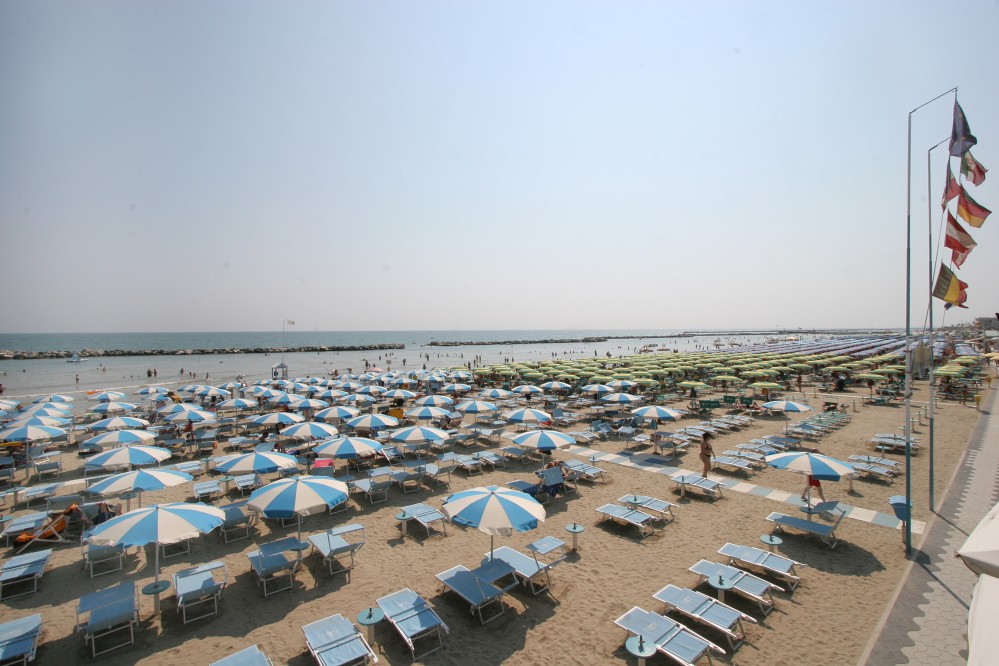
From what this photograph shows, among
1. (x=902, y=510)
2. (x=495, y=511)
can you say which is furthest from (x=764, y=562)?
(x=495, y=511)

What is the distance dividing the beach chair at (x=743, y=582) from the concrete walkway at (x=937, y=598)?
4.10 feet

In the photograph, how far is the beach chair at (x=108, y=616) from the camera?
5938mm

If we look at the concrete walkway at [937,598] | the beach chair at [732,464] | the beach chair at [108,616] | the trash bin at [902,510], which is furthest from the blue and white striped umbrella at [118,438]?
the trash bin at [902,510]

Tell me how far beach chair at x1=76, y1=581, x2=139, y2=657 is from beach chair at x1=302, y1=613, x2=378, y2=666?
2.73 metres

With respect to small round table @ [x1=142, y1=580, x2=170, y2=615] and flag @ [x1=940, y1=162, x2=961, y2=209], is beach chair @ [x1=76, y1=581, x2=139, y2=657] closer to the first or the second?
small round table @ [x1=142, y1=580, x2=170, y2=615]

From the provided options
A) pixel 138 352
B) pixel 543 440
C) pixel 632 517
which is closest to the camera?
pixel 632 517

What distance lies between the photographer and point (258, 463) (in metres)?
9.66

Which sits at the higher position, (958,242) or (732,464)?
(958,242)

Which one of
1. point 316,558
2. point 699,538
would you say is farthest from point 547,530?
point 316,558

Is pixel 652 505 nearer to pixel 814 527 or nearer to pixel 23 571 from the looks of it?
pixel 814 527

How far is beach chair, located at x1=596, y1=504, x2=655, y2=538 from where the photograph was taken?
9.16 metres

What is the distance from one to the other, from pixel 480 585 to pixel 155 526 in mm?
4863

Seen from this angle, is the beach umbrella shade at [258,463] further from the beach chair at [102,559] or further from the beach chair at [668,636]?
the beach chair at [668,636]

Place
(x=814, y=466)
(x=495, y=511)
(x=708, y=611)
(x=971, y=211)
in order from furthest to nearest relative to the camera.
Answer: (x=971, y=211)
(x=814, y=466)
(x=495, y=511)
(x=708, y=611)
